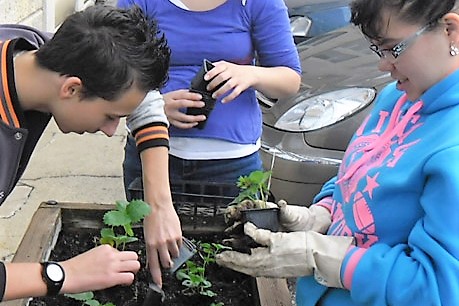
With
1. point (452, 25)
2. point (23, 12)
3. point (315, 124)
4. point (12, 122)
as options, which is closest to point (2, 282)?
point (12, 122)

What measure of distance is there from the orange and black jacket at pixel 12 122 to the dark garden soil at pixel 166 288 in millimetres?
554

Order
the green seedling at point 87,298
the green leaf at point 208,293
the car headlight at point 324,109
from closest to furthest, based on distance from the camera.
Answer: the green seedling at point 87,298, the green leaf at point 208,293, the car headlight at point 324,109

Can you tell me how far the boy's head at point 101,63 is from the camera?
1.57 m

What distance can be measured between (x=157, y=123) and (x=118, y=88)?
0.37m

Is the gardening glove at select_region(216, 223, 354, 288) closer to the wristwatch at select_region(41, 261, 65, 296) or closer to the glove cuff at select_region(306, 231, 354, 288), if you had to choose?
the glove cuff at select_region(306, 231, 354, 288)

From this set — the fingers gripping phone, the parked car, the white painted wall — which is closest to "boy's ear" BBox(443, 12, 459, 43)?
the fingers gripping phone

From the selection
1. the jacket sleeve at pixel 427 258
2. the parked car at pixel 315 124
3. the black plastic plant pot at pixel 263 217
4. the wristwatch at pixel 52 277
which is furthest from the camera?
the parked car at pixel 315 124

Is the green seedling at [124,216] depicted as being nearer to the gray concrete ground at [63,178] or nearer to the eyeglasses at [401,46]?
the eyeglasses at [401,46]

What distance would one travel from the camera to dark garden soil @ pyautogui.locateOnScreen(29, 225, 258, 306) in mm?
2188

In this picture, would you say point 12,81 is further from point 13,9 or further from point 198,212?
point 13,9

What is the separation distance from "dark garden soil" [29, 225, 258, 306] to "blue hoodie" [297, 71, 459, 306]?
587mm

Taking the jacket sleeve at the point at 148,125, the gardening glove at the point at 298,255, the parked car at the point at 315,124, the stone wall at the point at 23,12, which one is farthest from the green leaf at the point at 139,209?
the stone wall at the point at 23,12

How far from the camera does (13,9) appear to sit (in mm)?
4758

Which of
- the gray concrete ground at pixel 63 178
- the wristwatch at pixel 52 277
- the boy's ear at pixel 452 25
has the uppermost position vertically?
the boy's ear at pixel 452 25
